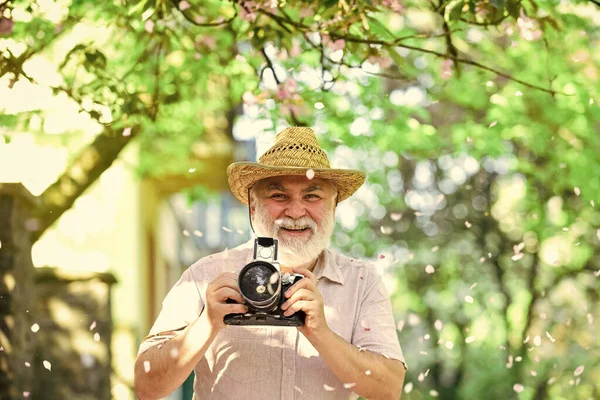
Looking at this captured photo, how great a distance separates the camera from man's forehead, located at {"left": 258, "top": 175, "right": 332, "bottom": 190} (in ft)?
12.3

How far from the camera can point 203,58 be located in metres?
8.82

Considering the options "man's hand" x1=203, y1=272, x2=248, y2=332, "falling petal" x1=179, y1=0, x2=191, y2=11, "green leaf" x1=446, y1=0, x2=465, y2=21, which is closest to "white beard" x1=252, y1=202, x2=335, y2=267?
"man's hand" x1=203, y1=272, x2=248, y2=332

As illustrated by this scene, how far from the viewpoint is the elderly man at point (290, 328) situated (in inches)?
133

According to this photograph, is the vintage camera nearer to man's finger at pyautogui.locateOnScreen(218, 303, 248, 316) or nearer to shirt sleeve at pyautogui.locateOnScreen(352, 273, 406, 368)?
man's finger at pyautogui.locateOnScreen(218, 303, 248, 316)

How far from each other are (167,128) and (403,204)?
491 cm

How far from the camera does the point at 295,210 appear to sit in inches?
147

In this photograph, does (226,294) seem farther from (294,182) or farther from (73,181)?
(73,181)

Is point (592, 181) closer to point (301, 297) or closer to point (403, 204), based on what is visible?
point (403, 204)

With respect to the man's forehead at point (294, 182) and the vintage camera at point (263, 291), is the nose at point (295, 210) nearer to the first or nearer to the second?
the man's forehead at point (294, 182)

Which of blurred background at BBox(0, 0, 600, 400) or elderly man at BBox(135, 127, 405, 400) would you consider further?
blurred background at BBox(0, 0, 600, 400)

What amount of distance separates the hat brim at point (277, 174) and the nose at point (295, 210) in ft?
0.37

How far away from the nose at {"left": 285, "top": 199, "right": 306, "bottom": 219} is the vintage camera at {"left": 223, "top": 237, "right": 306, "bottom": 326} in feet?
1.24

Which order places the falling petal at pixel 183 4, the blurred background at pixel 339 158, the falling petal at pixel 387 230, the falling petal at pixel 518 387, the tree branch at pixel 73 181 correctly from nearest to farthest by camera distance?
the falling petal at pixel 183 4 → the blurred background at pixel 339 158 → the tree branch at pixel 73 181 → the falling petal at pixel 518 387 → the falling petal at pixel 387 230

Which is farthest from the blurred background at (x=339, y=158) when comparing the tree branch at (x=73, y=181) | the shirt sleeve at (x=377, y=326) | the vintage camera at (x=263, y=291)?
the vintage camera at (x=263, y=291)
